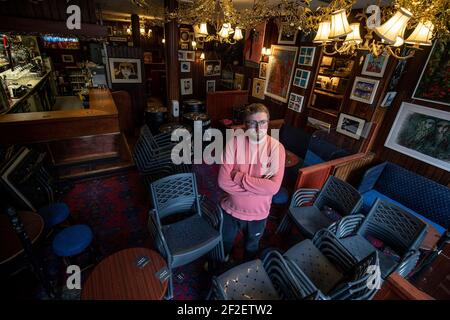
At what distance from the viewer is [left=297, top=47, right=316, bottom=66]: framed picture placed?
467 cm

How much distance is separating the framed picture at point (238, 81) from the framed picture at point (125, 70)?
3.22 meters

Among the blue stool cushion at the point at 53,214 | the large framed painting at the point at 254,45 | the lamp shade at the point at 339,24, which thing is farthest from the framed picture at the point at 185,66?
the lamp shade at the point at 339,24

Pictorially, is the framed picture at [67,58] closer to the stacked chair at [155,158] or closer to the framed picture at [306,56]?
the stacked chair at [155,158]

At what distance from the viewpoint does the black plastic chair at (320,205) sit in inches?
103

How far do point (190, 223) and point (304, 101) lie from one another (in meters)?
4.05

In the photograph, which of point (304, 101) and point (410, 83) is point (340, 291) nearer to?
point (410, 83)

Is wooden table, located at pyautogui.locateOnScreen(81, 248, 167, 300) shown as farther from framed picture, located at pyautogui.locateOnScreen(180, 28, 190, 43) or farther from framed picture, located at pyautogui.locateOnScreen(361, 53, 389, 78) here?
framed picture, located at pyautogui.locateOnScreen(180, 28, 190, 43)

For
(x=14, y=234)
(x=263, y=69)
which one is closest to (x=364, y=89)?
(x=263, y=69)

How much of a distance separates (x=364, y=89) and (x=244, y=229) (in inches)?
133

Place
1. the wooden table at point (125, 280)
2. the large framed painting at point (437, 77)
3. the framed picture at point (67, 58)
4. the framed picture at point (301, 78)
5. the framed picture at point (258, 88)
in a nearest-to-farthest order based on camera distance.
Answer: the wooden table at point (125, 280) < the large framed painting at point (437, 77) < the framed picture at point (301, 78) < the framed picture at point (258, 88) < the framed picture at point (67, 58)

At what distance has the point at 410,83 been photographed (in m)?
3.51

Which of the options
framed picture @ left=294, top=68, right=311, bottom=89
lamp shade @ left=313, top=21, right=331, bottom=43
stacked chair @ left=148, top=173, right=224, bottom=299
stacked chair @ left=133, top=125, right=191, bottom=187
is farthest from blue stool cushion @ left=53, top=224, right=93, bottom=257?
framed picture @ left=294, top=68, right=311, bottom=89

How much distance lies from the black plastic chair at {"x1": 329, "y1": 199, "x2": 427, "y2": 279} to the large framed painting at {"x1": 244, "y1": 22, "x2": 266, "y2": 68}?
5023 millimetres

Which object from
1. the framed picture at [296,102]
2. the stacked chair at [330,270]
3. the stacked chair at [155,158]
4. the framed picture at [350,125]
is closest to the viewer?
the stacked chair at [330,270]
